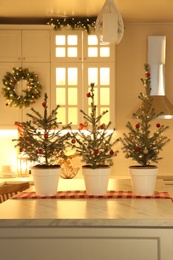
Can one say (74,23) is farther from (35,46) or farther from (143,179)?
(143,179)

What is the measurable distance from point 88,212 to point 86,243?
0.58 feet

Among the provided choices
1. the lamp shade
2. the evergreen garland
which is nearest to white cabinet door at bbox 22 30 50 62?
the evergreen garland

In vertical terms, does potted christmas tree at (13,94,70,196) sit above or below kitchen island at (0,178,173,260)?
above

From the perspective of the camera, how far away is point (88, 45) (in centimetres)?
636

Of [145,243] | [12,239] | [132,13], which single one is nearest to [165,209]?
[145,243]

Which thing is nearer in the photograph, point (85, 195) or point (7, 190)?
point (85, 195)

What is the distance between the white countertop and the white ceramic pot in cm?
13

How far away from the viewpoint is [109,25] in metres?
3.62

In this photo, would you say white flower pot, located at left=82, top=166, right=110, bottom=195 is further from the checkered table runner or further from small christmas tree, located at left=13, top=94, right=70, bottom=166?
small christmas tree, located at left=13, top=94, right=70, bottom=166

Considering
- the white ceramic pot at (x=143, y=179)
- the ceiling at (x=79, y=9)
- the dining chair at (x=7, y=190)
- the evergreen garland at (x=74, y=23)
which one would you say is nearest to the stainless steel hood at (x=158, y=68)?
the ceiling at (x=79, y=9)

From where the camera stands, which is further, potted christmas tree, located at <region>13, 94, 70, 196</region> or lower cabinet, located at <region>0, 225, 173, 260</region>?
potted christmas tree, located at <region>13, 94, 70, 196</region>

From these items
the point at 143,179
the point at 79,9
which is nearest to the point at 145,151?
the point at 143,179

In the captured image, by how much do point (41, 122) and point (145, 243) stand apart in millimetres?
1066

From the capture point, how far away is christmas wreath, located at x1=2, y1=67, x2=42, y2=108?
6.29 meters
